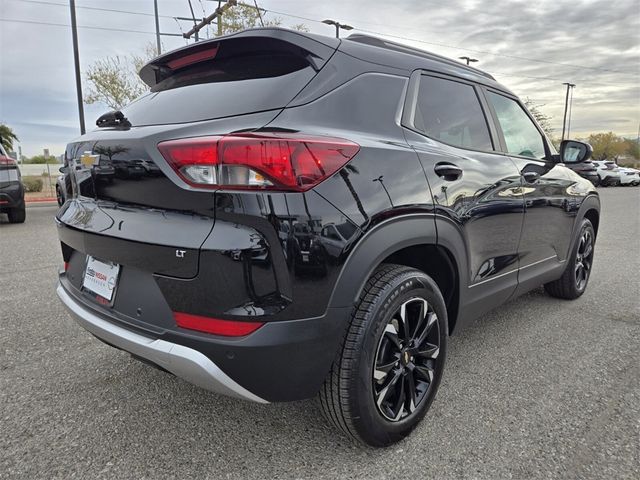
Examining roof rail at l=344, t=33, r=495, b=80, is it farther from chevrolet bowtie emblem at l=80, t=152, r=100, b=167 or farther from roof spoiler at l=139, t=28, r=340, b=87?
chevrolet bowtie emblem at l=80, t=152, r=100, b=167

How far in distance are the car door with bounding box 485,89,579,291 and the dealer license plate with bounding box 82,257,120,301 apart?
2.42 meters

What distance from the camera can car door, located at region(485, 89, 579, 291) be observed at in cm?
305

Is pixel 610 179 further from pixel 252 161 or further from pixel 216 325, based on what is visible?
pixel 216 325

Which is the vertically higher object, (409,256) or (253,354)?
(409,256)

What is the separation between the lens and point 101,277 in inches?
79.6

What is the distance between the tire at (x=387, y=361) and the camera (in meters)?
1.82

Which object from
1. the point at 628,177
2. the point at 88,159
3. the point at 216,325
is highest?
the point at 88,159

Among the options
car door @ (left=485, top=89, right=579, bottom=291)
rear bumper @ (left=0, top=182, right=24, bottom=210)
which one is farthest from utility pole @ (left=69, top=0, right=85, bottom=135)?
car door @ (left=485, top=89, right=579, bottom=291)

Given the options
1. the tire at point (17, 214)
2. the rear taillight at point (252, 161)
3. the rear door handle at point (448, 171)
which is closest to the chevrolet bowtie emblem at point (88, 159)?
the rear taillight at point (252, 161)

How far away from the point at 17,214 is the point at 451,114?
29.3 feet

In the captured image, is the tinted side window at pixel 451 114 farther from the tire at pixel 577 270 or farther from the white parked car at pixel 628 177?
the white parked car at pixel 628 177

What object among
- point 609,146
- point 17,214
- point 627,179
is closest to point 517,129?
point 17,214

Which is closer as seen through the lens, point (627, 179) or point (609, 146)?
point (627, 179)

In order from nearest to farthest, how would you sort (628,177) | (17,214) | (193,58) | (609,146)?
(193,58) → (17,214) → (628,177) → (609,146)
